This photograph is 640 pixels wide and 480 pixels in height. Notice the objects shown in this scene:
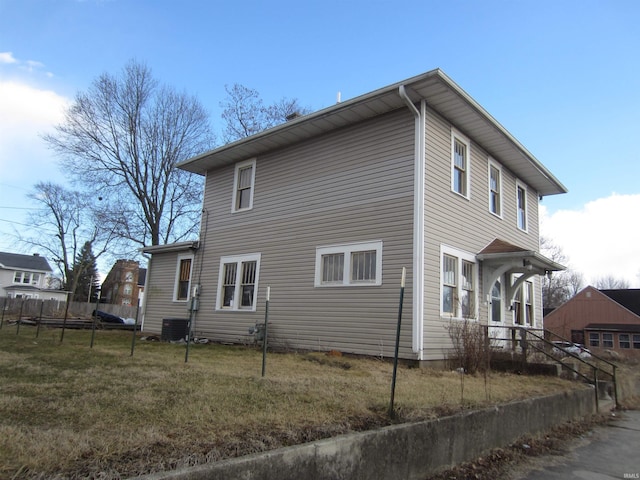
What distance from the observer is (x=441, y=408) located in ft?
16.8

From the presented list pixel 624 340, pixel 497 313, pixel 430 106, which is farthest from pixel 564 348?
pixel 624 340

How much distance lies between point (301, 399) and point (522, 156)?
11390mm

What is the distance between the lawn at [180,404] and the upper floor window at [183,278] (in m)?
7.08

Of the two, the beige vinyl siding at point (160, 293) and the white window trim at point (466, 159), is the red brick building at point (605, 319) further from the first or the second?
the beige vinyl siding at point (160, 293)

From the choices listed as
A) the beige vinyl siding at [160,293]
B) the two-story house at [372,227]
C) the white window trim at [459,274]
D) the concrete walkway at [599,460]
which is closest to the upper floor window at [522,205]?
the two-story house at [372,227]

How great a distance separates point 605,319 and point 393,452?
44879 millimetres

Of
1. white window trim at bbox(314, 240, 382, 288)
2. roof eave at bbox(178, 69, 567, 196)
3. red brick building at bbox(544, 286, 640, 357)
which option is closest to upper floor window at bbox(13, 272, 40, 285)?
roof eave at bbox(178, 69, 567, 196)

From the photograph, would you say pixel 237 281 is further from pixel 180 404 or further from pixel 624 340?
pixel 624 340

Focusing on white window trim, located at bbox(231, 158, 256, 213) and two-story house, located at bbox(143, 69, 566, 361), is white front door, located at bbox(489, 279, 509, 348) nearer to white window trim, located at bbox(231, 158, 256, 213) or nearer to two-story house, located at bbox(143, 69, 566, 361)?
two-story house, located at bbox(143, 69, 566, 361)

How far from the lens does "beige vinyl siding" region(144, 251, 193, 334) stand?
52.6 feet

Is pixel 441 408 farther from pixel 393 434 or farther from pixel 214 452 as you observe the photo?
pixel 214 452

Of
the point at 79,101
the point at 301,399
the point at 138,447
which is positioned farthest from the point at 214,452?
the point at 79,101

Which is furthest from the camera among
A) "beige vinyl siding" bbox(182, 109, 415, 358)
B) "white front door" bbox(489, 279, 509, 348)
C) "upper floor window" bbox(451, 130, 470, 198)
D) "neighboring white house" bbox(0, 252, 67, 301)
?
"neighboring white house" bbox(0, 252, 67, 301)

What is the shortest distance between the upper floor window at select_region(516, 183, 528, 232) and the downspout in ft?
21.8
